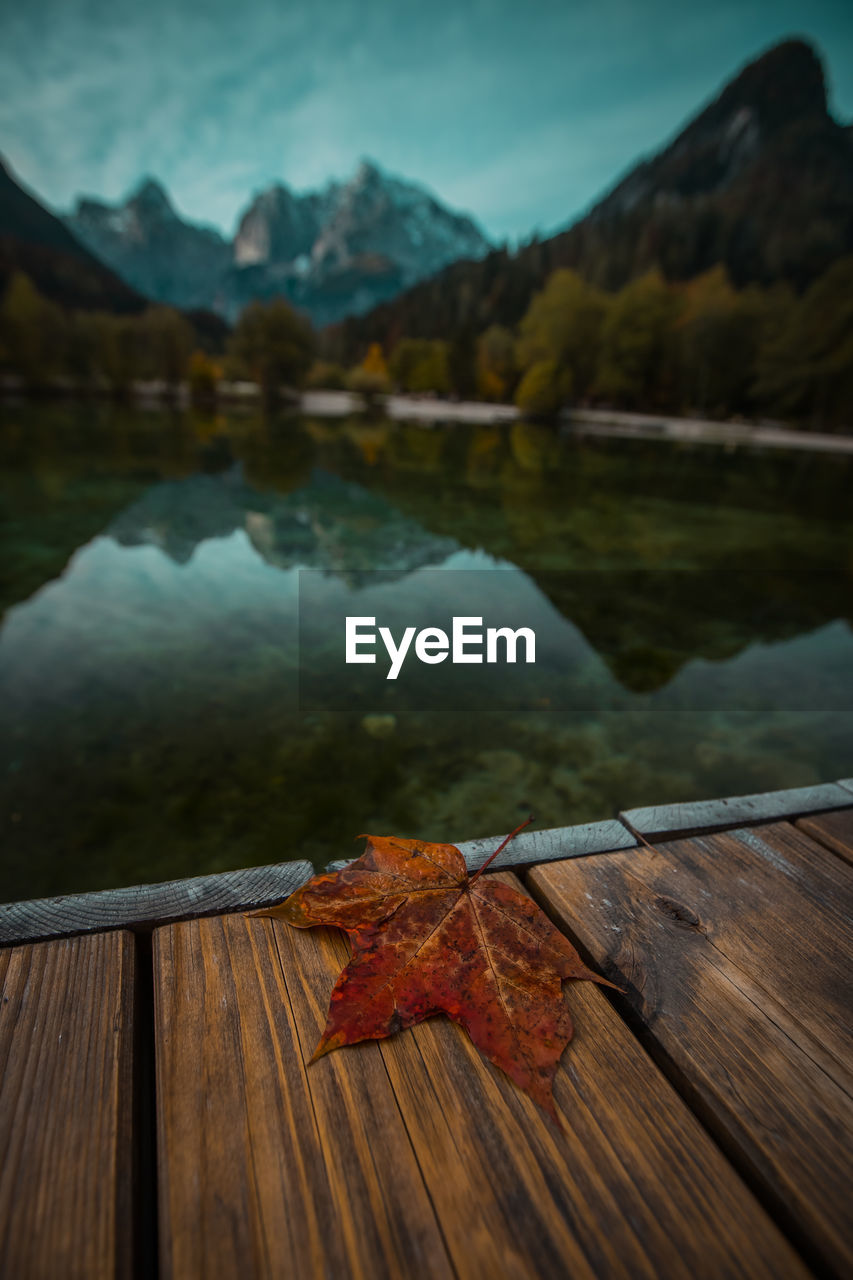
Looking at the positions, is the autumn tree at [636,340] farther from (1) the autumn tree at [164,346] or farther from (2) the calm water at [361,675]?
(2) the calm water at [361,675]

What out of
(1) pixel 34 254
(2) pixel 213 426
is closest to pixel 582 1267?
(2) pixel 213 426

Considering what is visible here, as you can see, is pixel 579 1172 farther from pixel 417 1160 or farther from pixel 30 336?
pixel 30 336

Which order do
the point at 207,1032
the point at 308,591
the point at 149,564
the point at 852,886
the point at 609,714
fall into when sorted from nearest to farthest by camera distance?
the point at 207,1032 < the point at 852,886 < the point at 609,714 < the point at 308,591 < the point at 149,564

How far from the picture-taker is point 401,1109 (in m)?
0.96

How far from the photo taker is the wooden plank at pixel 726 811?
1.67 metres

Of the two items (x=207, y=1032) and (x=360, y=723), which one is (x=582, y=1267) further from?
(x=360, y=723)

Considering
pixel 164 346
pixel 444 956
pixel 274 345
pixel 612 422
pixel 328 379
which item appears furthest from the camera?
pixel 328 379

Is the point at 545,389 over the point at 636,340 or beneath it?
beneath

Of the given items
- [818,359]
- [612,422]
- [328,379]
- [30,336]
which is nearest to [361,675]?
[612,422]

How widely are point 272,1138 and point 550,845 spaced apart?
3.04 ft

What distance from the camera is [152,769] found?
3.50 metres

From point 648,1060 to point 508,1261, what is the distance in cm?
42

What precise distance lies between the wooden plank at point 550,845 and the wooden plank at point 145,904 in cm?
19

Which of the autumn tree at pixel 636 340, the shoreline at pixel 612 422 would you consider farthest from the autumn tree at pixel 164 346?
the autumn tree at pixel 636 340
